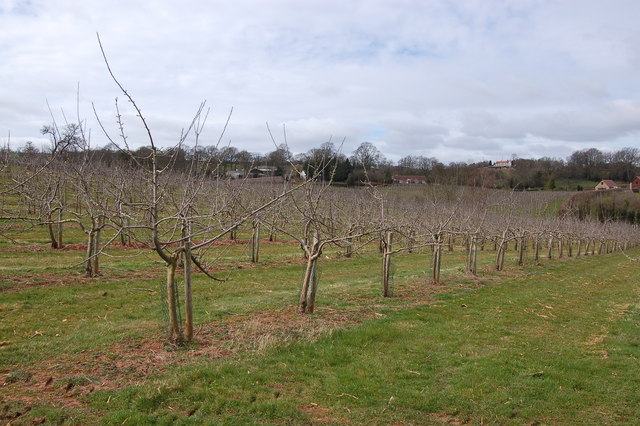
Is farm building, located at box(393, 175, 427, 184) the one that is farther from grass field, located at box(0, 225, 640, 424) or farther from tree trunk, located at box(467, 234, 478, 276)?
grass field, located at box(0, 225, 640, 424)

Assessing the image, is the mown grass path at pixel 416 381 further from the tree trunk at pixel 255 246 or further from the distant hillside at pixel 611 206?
the distant hillside at pixel 611 206

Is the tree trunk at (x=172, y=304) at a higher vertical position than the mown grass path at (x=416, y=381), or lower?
higher

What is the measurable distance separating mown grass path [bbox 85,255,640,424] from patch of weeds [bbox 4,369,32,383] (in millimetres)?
1197

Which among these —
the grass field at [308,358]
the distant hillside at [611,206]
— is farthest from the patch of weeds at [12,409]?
the distant hillside at [611,206]

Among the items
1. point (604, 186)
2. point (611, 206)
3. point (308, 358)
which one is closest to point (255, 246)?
point (308, 358)

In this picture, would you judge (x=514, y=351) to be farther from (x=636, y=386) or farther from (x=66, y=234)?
(x=66, y=234)

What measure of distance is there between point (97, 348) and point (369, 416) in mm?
4183

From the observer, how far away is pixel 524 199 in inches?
2008

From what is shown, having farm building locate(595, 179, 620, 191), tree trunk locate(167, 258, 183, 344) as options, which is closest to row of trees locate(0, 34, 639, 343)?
tree trunk locate(167, 258, 183, 344)

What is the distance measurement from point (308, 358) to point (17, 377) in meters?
3.65

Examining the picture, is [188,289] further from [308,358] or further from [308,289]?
[308,289]

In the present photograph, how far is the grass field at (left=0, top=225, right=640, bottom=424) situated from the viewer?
508 cm

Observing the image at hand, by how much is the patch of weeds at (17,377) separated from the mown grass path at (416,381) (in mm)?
1197

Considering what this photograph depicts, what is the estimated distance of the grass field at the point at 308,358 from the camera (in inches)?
200
